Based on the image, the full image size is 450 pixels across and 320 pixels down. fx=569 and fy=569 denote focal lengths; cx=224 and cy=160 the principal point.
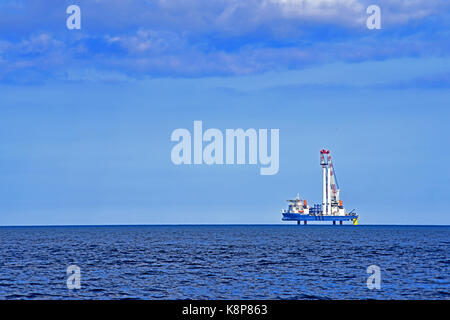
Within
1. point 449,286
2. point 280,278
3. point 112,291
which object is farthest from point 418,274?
point 112,291

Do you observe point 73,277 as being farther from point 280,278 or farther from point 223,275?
point 280,278

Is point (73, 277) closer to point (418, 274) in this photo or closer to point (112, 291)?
point (112, 291)

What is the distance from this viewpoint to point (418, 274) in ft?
173

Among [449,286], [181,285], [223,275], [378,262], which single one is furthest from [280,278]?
[378,262]

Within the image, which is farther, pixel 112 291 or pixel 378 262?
pixel 378 262

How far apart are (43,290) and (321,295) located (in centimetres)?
2016

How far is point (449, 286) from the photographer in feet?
145

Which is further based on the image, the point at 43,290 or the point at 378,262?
the point at 378,262
